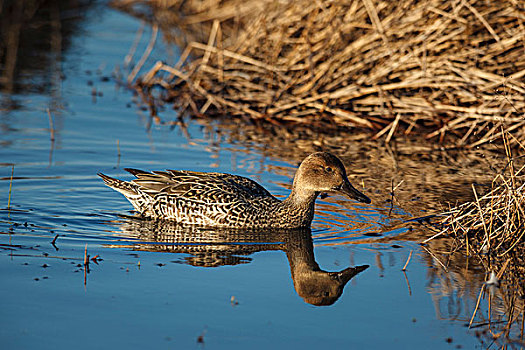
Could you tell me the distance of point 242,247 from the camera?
7.71m

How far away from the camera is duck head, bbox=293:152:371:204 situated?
8.28 m

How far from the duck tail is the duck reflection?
0.18 meters

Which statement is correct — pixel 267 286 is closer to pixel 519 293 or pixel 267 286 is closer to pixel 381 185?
pixel 519 293

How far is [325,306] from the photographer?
6.36m

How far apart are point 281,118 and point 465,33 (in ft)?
9.19

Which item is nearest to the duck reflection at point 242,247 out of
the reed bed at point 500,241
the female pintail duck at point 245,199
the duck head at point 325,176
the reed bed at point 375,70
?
the female pintail duck at point 245,199

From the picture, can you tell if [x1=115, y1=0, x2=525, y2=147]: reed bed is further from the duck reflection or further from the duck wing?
the duck reflection

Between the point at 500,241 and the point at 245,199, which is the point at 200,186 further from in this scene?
the point at 500,241

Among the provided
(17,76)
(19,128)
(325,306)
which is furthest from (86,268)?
(17,76)

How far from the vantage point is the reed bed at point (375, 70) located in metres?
11.6

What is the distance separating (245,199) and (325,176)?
780 millimetres

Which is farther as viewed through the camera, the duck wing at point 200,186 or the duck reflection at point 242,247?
the duck wing at point 200,186

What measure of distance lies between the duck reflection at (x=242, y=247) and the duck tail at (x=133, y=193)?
181mm

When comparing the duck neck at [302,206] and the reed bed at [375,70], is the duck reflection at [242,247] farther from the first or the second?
the reed bed at [375,70]
